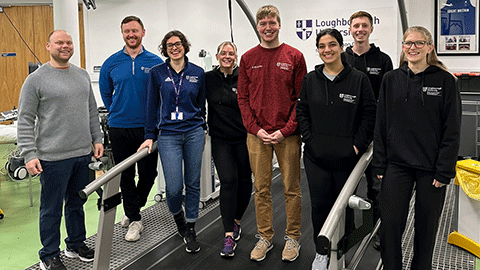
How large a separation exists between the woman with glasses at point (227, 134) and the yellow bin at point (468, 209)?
1.56 m

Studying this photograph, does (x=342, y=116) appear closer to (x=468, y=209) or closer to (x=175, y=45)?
(x=175, y=45)

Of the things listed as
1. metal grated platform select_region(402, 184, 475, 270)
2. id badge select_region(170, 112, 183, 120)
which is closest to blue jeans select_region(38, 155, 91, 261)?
id badge select_region(170, 112, 183, 120)

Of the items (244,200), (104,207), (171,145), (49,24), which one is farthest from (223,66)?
(49,24)

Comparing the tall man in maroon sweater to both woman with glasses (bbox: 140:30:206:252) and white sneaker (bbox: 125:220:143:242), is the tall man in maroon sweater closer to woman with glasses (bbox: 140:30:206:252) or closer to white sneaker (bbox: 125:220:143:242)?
woman with glasses (bbox: 140:30:206:252)

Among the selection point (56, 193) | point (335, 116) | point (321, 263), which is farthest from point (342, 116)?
point (56, 193)

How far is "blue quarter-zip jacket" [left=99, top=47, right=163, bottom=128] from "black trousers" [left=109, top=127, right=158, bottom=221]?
0.07 meters

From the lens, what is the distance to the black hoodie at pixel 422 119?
6.97 feet

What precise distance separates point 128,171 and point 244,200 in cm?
94

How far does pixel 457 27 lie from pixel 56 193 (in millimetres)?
5471

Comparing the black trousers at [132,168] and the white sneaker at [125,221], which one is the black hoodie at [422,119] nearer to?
the black trousers at [132,168]

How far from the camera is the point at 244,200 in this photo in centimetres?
322

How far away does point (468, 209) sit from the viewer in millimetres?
3119

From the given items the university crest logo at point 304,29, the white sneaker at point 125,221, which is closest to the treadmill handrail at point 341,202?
the white sneaker at point 125,221

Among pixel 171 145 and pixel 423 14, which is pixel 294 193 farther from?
pixel 423 14
